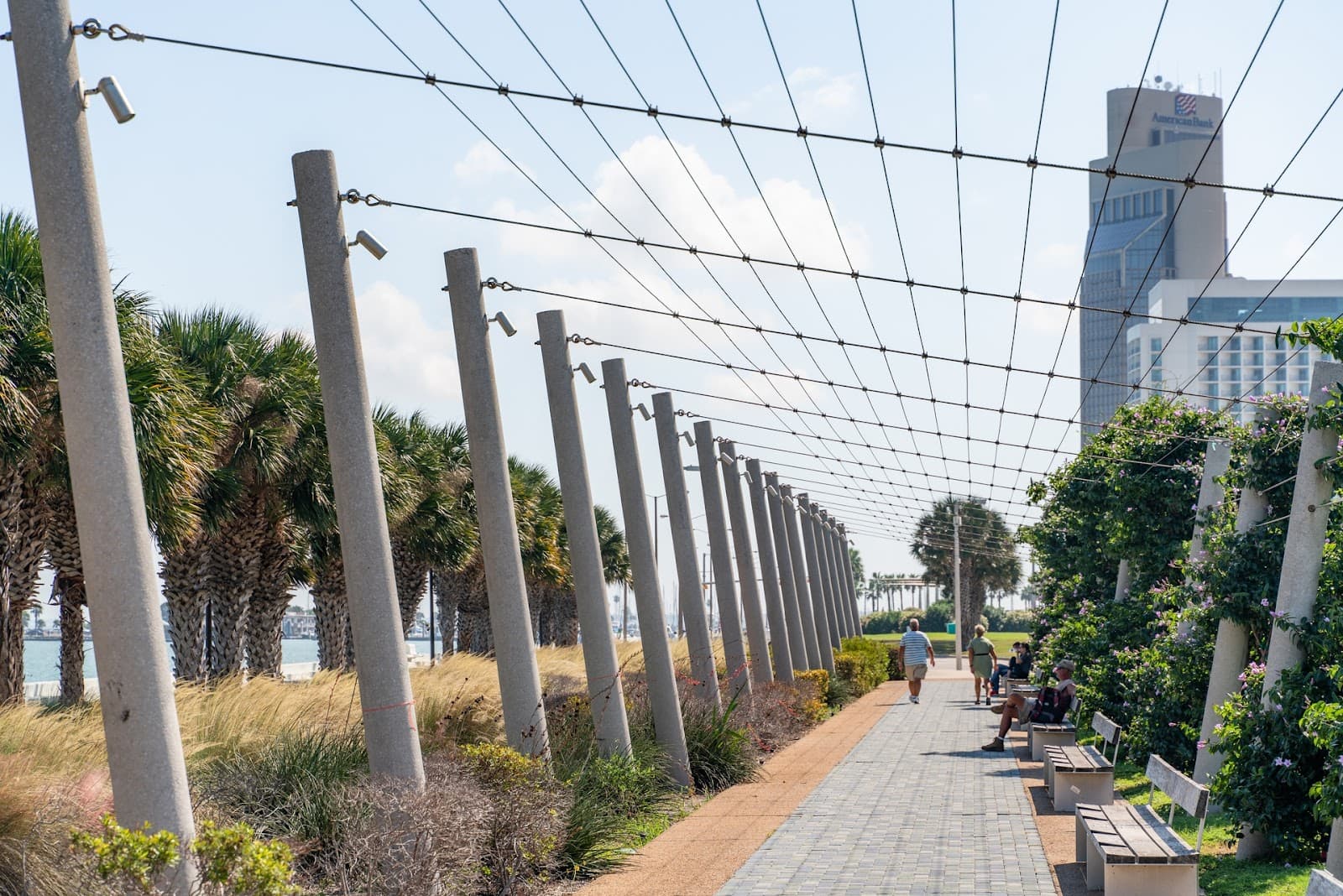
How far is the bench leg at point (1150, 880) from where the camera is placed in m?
9.50

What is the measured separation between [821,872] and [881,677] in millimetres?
37215

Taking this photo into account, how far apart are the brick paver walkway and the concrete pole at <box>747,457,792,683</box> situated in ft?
32.2

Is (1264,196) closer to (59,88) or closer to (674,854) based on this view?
(674,854)

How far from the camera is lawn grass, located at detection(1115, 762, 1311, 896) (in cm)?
1055

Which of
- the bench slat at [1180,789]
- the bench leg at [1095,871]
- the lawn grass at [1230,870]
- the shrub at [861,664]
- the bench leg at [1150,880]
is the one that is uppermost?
the bench slat at [1180,789]

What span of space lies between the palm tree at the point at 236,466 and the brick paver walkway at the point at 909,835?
10.2 m

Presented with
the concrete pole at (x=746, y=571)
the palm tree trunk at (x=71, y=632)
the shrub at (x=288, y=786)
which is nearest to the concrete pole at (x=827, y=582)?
the concrete pole at (x=746, y=571)

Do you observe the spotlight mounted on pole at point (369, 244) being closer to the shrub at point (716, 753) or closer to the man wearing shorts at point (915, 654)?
the shrub at point (716, 753)

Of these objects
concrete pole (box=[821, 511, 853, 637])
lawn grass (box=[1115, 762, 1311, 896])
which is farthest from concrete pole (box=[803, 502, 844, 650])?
lawn grass (box=[1115, 762, 1311, 896])

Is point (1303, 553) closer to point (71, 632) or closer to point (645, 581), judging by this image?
point (645, 581)

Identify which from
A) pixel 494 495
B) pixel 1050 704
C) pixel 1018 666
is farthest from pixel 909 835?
pixel 1018 666

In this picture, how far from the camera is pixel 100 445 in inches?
299

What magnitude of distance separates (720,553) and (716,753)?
834 centimetres

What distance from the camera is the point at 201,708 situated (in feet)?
45.3
